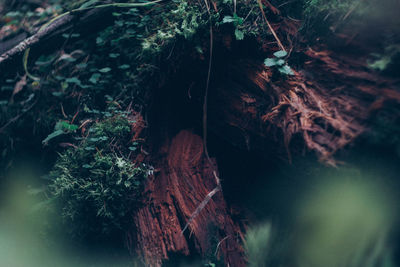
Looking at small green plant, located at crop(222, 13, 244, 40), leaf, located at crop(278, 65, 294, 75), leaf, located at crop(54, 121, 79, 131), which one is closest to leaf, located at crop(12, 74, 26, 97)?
leaf, located at crop(54, 121, 79, 131)

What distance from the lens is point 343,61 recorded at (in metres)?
1.44

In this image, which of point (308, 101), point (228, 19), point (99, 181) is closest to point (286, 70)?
point (308, 101)

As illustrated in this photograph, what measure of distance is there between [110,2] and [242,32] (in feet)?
4.62

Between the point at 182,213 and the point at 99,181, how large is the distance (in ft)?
2.38

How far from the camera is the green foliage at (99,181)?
5.56 ft

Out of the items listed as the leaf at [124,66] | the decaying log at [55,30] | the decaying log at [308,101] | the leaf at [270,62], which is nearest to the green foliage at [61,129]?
the leaf at [124,66]

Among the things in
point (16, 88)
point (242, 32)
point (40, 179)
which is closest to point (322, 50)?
point (242, 32)

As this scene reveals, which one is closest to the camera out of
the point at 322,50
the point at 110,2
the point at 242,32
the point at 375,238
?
the point at 375,238

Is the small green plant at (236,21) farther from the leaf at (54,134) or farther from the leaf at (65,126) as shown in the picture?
the leaf at (54,134)

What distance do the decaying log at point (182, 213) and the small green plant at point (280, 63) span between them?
0.94m

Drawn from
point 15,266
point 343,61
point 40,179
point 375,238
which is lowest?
point 15,266

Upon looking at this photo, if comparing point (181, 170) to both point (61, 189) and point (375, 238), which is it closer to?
point (61, 189)

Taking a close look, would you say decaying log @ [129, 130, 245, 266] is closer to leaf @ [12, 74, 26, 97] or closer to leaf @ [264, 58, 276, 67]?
leaf @ [264, 58, 276, 67]

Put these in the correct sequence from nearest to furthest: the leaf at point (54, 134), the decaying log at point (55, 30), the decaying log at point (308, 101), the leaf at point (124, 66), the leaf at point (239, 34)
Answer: the decaying log at point (308, 101)
the leaf at point (239, 34)
the leaf at point (54, 134)
the leaf at point (124, 66)
the decaying log at point (55, 30)
